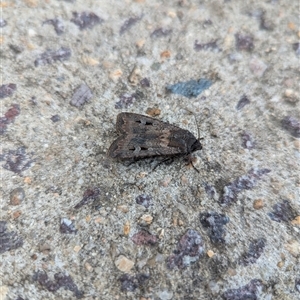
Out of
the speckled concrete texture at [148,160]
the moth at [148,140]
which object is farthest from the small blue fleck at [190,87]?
the moth at [148,140]

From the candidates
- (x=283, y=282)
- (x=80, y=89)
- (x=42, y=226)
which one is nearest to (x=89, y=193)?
(x=42, y=226)

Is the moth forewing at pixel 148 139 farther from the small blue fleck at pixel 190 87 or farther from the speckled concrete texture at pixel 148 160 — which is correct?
the small blue fleck at pixel 190 87

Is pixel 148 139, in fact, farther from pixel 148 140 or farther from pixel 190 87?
pixel 190 87

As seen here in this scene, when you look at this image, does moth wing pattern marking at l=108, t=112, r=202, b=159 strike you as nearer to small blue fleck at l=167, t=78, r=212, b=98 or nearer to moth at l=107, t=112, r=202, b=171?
moth at l=107, t=112, r=202, b=171

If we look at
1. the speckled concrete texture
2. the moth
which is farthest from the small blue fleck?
the moth

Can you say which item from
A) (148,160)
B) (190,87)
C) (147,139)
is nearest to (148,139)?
(147,139)
